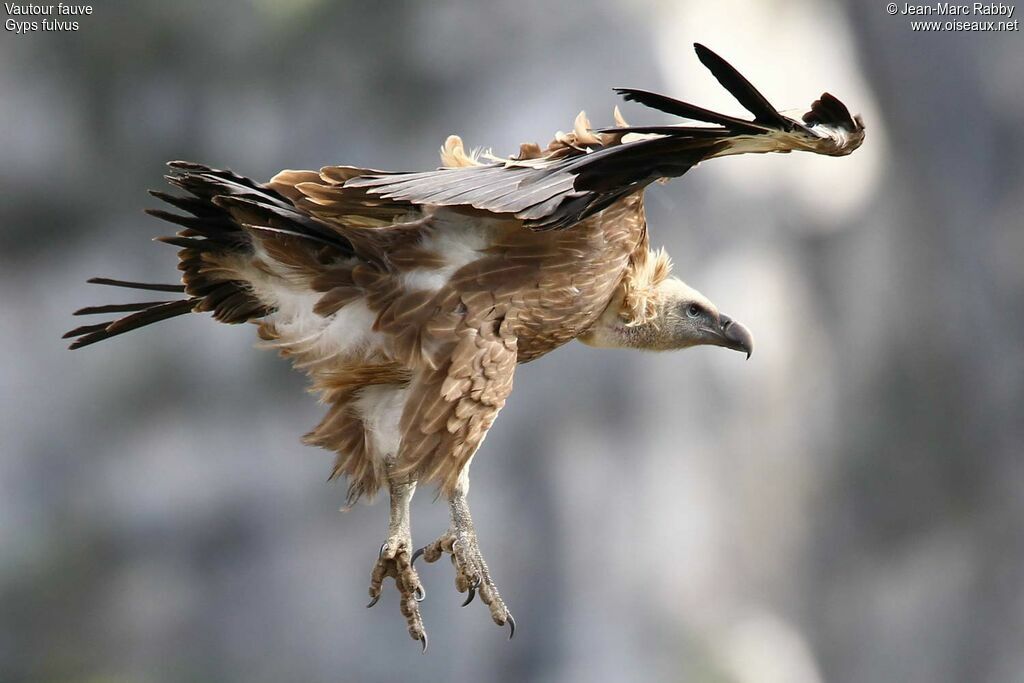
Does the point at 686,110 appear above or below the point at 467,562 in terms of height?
above

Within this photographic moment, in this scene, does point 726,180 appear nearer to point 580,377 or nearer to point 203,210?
point 580,377

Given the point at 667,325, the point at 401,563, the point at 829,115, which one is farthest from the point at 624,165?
the point at 401,563

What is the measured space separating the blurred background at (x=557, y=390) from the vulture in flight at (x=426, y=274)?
1.33 meters

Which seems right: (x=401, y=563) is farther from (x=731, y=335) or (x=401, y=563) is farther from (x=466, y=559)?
(x=731, y=335)

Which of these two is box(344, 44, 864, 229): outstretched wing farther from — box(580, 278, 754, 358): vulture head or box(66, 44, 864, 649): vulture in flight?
box(580, 278, 754, 358): vulture head

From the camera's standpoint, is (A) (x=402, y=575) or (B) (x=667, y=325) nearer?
(A) (x=402, y=575)

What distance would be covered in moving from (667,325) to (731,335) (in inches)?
4.7

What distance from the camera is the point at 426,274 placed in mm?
1363

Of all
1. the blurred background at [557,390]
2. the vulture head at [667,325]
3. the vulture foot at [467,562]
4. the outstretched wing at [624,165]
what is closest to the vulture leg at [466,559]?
the vulture foot at [467,562]

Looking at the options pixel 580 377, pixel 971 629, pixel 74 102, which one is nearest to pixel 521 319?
pixel 580 377

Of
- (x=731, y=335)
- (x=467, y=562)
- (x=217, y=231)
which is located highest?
(x=217, y=231)

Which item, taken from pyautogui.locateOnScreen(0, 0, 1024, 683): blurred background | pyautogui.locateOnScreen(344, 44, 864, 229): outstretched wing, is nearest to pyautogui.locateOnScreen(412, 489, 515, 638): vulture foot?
pyautogui.locateOnScreen(344, 44, 864, 229): outstretched wing

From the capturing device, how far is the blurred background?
2.78 meters

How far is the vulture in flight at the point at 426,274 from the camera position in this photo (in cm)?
124
